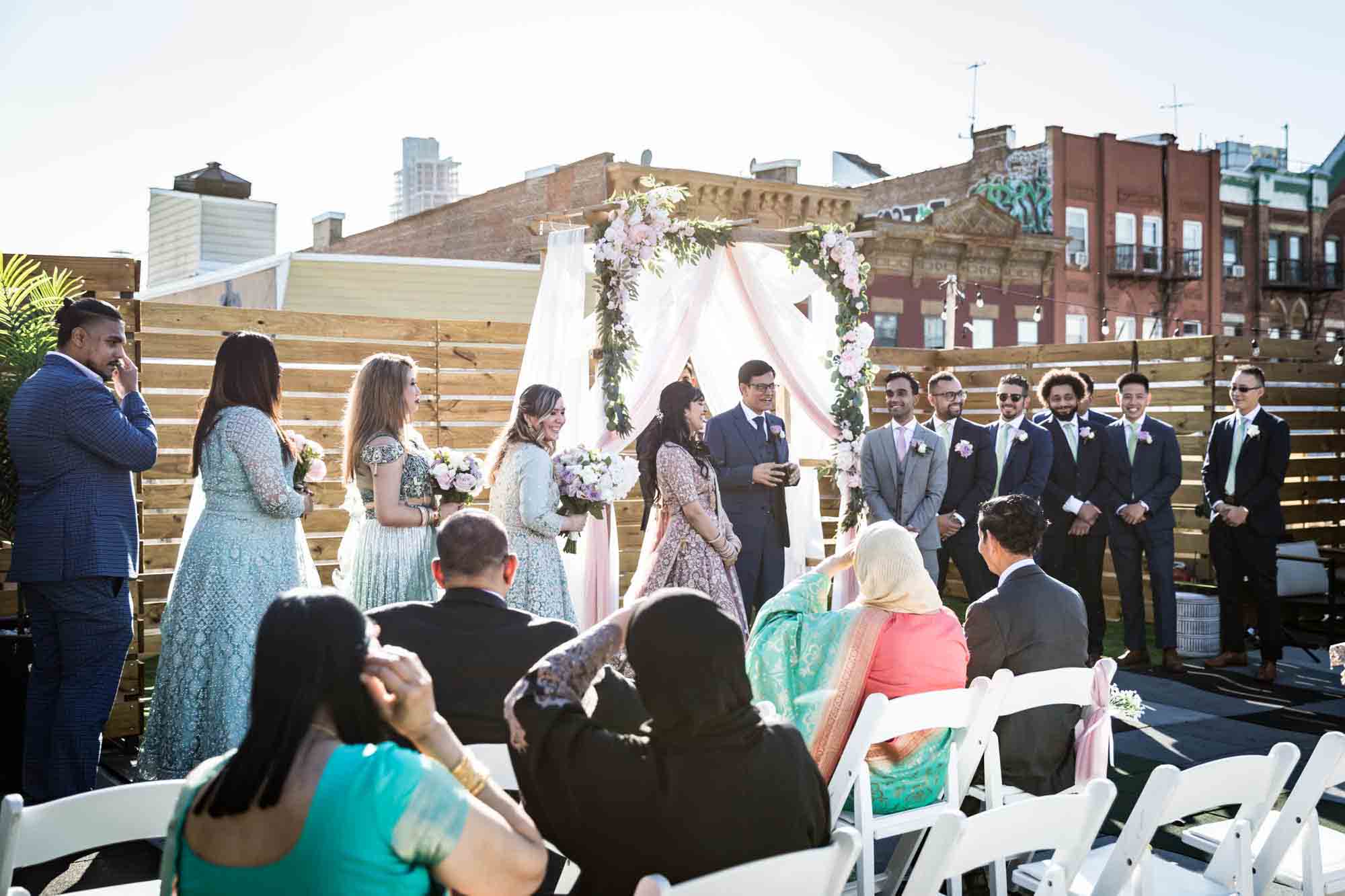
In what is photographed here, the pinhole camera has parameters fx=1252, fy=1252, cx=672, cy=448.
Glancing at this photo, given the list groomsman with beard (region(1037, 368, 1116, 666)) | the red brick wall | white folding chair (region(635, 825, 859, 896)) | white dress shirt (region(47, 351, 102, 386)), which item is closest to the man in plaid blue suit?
white dress shirt (region(47, 351, 102, 386))

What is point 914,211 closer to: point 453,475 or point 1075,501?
point 1075,501

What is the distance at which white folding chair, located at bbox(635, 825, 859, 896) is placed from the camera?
6.69ft

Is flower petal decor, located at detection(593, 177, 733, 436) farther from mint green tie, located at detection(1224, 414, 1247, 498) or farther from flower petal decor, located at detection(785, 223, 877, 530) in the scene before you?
mint green tie, located at detection(1224, 414, 1247, 498)

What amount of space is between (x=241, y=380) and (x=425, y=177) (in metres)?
54.8

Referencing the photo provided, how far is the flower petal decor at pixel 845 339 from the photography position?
25.8ft

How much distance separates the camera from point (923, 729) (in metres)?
3.71

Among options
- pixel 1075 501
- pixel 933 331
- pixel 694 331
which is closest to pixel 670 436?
pixel 694 331

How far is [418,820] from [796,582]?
7.42 ft

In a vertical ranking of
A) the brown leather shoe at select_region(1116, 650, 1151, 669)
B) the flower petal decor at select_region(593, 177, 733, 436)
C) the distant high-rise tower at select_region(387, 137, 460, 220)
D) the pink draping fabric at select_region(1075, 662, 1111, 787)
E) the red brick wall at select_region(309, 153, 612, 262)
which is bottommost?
the brown leather shoe at select_region(1116, 650, 1151, 669)

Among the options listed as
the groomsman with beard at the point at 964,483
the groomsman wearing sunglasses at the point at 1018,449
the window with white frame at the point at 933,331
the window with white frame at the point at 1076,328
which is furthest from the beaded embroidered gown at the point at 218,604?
the window with white frame at the point at 1076,328

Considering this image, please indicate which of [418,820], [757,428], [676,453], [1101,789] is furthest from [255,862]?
[757,428]

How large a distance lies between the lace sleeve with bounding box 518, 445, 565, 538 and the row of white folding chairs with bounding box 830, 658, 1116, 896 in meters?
2.10

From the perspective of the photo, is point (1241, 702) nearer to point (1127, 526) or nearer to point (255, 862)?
point (1127, 526)

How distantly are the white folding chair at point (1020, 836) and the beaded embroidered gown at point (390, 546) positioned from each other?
3264 millimetres
